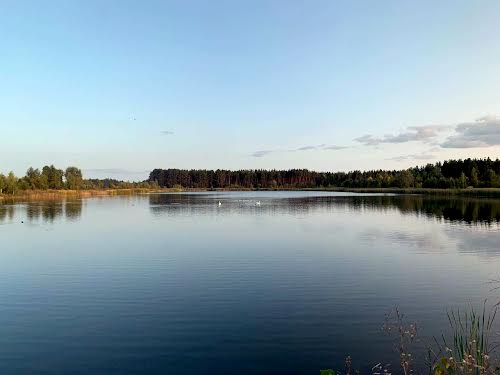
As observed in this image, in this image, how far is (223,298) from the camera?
704 inches

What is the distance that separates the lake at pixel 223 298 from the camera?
11828mm

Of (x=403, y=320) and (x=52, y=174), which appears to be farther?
(x=52, y=174)

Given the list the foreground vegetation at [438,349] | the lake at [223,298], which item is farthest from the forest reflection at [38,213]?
the foreground vegetation at [438,349]

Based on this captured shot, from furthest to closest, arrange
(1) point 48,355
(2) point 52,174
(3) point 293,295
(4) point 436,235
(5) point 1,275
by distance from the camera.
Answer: (2) point 52,174, (4) point 436,235, (5) point 1,275, (3) point 293,295, (1) point 48,355

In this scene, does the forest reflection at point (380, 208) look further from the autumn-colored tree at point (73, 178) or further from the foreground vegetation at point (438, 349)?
the autumn-colored tree at point (73, 178)

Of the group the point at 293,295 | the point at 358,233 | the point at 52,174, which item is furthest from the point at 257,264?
the point at 52,174

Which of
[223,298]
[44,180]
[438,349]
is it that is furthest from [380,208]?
[44,180]

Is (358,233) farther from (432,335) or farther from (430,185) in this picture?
(430,185)

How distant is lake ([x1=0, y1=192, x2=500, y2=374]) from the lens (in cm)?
1183

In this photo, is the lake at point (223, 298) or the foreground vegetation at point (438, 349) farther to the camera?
the lake at point (223, 298)

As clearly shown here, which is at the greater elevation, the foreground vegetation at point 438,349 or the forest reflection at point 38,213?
the forest reflection at point 38,213

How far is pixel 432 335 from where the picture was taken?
13.4 meters

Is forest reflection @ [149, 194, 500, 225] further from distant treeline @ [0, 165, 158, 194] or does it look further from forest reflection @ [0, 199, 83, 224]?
distant treeline @ [0, 165, 158, 194]

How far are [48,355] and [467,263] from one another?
24117 mm
